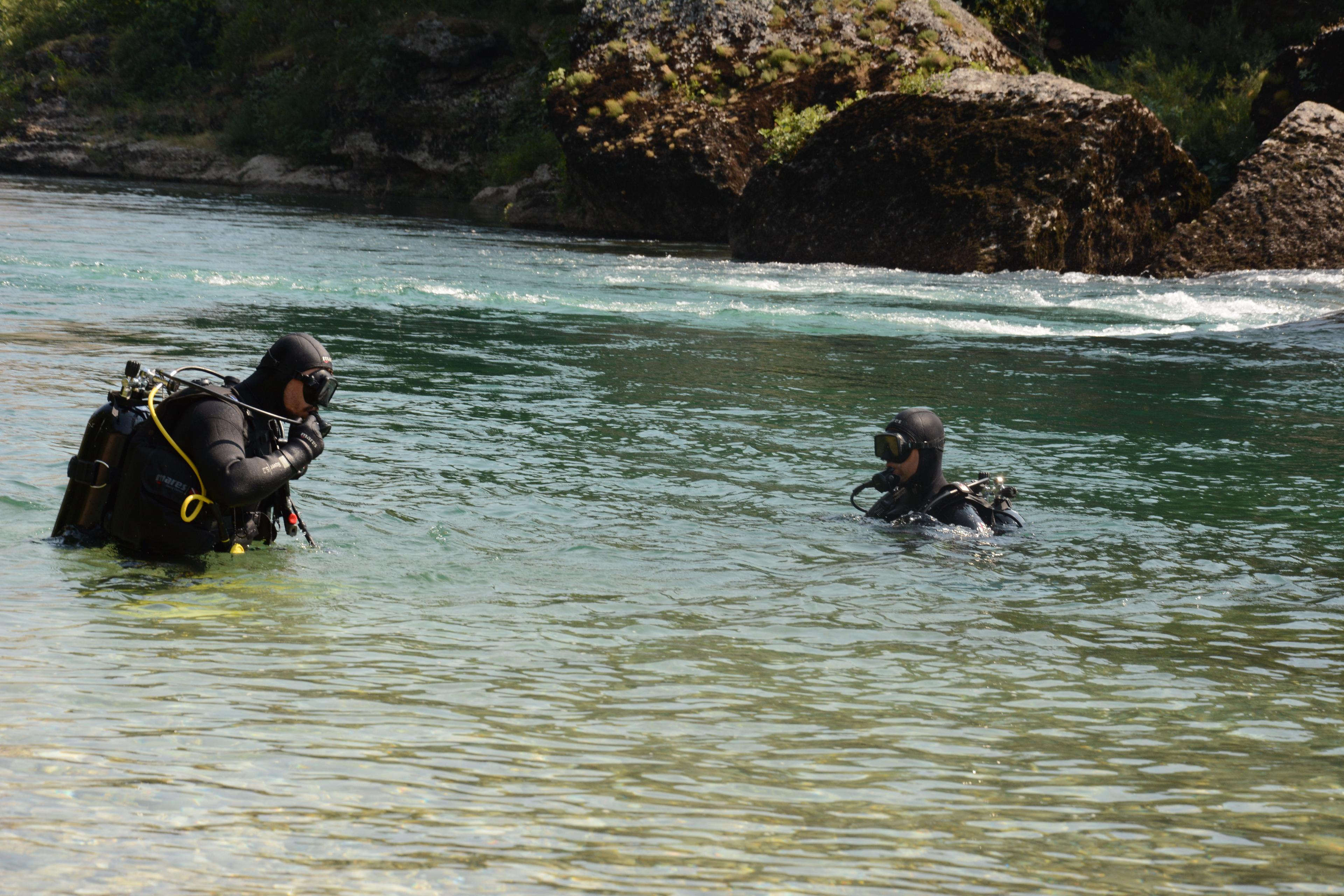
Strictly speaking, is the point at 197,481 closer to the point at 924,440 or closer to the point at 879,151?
the point at 924,440

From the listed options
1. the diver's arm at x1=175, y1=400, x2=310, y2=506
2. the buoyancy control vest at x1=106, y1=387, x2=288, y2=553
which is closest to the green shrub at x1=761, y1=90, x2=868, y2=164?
the buoyancy control vest at x1=106, y1=387, x2=288, y2=553

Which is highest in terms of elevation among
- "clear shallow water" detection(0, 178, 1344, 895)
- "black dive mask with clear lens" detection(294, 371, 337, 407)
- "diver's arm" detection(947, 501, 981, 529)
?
"black dive mask with clear lens" detection(294, 371, 337, 407)

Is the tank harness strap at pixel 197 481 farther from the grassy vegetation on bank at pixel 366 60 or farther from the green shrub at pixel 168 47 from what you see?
the green shrub at pixel 168 47

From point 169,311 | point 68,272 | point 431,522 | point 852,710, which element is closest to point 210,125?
Answer: point 68,272

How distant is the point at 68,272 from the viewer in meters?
16.9

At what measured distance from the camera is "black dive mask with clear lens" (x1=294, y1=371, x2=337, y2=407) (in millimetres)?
5656

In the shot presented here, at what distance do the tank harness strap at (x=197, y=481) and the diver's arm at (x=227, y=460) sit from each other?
0.08ft

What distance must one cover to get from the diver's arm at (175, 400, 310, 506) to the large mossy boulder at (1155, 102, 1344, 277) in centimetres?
1755

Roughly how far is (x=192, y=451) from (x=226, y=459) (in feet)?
0.62

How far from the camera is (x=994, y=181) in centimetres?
2028

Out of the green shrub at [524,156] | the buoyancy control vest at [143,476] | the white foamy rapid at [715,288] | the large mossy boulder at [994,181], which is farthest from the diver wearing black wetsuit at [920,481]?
the green shrub at [524,156]

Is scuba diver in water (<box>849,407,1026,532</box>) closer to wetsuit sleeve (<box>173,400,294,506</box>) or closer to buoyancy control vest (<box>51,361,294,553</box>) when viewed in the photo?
wetsuit sleeve (<box>173,400,294,506</box>)

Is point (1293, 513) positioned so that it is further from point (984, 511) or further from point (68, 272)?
point (68, 272)

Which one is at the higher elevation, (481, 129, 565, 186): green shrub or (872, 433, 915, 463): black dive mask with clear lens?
(481, 129, 565, 186): green shrub
